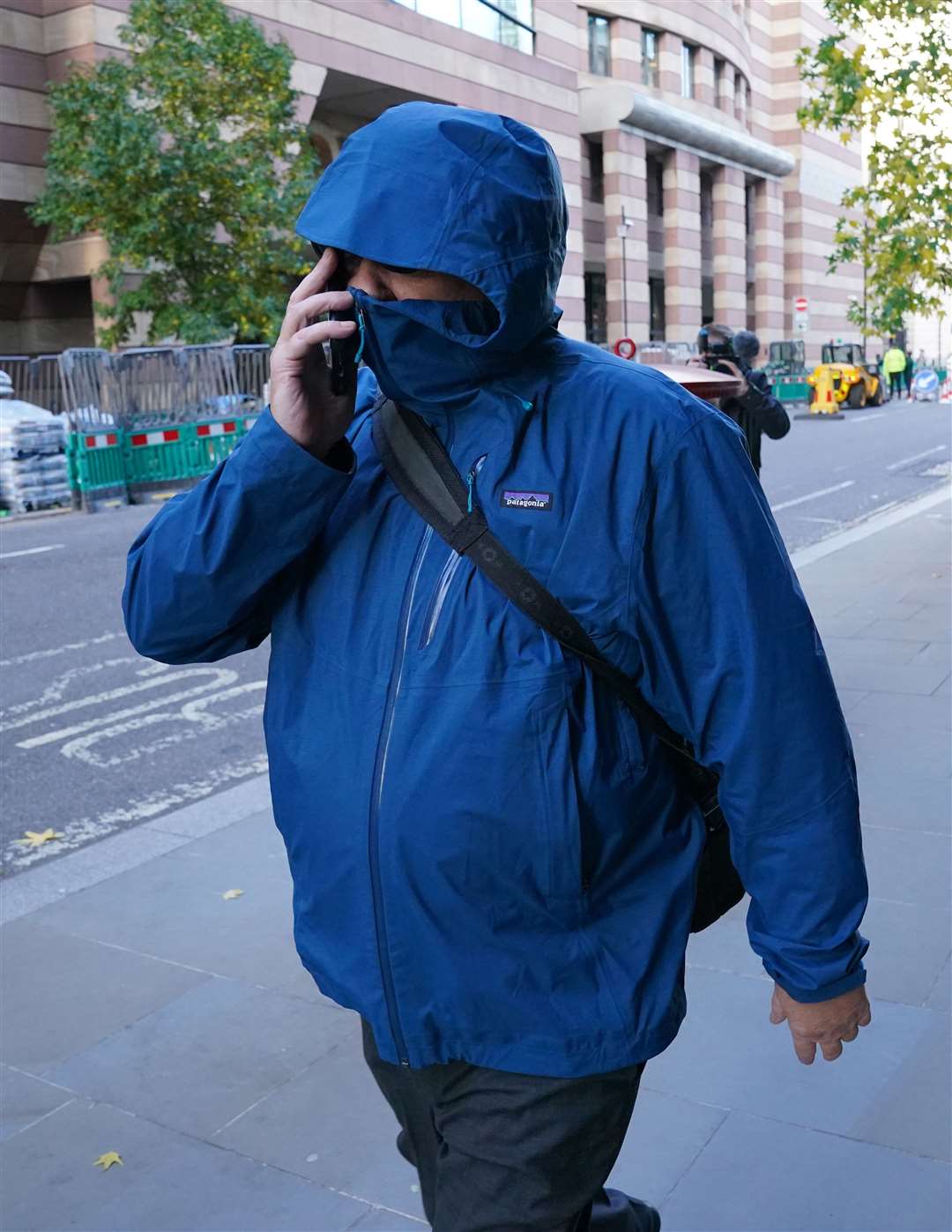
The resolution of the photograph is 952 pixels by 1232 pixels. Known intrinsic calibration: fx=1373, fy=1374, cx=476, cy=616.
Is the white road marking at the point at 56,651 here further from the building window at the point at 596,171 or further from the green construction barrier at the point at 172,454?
the building window at the point at 596,171

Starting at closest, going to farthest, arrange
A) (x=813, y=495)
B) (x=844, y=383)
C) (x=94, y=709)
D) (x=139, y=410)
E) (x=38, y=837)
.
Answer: (x=38, y=837) → (x=94, y=709) → (x=813, y=495) → (x=139, y=410) → (x=844, y=383)

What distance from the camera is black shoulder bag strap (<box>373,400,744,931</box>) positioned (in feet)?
A: 5.46

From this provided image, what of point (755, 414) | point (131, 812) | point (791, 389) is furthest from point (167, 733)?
point (791, 389)

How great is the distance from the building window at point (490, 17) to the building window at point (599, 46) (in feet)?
26.2

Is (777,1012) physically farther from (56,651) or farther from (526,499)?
(56,651)

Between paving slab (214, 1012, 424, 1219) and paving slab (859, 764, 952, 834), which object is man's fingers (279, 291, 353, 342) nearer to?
paving slab (214, 1012, 424, 1219)

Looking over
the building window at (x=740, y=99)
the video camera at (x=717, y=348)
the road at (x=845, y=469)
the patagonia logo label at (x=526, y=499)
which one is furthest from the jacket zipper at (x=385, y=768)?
the building window at (x=740, y=99)

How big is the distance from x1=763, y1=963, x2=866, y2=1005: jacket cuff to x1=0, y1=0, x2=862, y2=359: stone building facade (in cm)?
2810

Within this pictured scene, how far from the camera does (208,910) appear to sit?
14.3 ft

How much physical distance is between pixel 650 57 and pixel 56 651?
155ft

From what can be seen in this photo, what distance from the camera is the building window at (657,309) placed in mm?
52531

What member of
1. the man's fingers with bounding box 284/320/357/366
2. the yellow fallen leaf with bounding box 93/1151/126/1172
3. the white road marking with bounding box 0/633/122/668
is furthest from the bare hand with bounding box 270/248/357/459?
the white road marking with bounding box 0/633/122/668

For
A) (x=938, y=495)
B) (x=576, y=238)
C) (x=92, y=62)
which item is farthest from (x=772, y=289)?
(x=938, y=495)

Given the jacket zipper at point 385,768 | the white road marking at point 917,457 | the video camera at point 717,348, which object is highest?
the video camera at point 717,348
